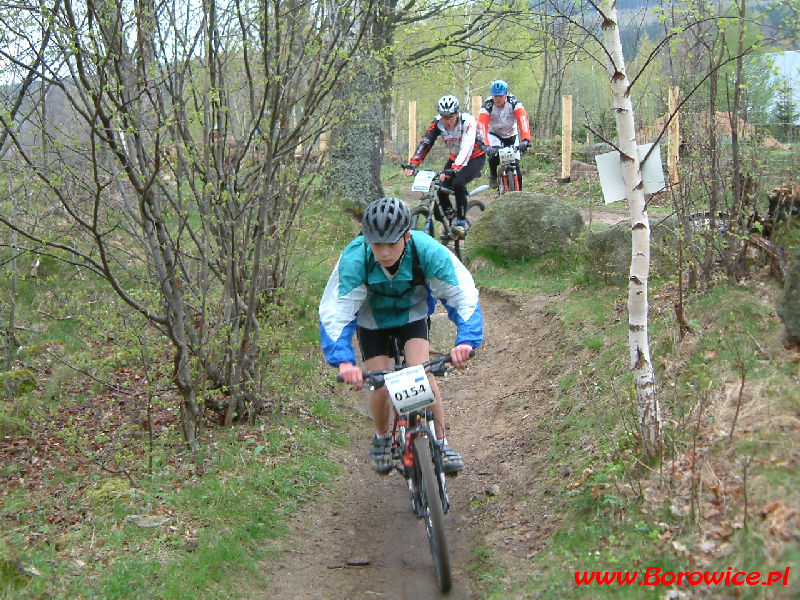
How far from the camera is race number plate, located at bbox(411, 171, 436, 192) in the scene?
1094 cm

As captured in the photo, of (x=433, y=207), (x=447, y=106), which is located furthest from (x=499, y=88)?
(x=433, y=207)

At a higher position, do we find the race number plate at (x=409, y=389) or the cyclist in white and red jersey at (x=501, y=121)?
the cyclist in white and red jersey at (x=501, y=121)

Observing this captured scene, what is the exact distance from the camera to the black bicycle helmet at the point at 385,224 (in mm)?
4523

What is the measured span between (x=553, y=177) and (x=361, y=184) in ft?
24.5

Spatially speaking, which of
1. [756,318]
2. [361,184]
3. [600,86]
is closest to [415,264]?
[756,318]

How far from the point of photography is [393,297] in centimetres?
495

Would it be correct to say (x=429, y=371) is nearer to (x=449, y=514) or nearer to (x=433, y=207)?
(x=449, y=514)

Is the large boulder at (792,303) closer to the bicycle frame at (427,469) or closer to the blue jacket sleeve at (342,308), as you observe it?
the bicycle frame at (427,469)

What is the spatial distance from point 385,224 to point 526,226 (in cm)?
656

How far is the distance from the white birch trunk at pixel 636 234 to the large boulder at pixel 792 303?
94cm

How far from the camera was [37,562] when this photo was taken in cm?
429

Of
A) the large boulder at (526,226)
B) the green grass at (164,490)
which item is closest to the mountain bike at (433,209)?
the large boulder at (526,226)

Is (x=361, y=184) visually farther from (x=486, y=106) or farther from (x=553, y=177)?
(x=553, y=177)

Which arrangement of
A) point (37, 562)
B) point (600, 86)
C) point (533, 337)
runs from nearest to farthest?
point (37, 562), point (533, 337), point (600, 86)
